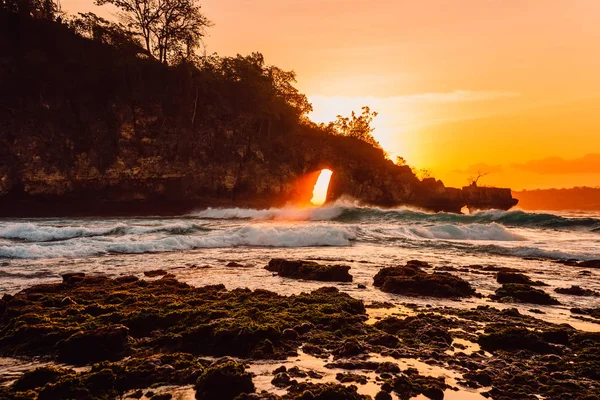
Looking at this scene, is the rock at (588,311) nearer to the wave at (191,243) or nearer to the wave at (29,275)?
the wave at (191,243)

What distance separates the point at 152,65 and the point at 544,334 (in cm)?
4696

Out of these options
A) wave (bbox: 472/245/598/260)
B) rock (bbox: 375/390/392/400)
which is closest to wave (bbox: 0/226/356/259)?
wave (bbox: 472/245/598/260)

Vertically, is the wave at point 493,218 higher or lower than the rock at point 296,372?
higher

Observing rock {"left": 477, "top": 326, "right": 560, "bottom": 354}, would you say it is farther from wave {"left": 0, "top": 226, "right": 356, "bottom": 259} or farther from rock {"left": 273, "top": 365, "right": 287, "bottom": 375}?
wave {"left": 0, "top": 226, "right": 356, "bottom": 259}

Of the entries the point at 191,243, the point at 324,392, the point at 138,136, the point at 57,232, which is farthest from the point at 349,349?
the point at 138,136

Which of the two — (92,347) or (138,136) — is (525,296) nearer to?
(92,347)

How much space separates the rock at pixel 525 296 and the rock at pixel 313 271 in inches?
140

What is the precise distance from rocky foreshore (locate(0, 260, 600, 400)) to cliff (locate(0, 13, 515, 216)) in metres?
32.5

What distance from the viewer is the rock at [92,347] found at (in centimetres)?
469

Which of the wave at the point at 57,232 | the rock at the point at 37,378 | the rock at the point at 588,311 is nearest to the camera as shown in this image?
the rock at the point at 37,378

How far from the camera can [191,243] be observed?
1717 centimetres

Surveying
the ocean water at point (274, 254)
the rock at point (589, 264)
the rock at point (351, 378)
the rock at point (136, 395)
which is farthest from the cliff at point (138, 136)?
the rock at point (351, 378)

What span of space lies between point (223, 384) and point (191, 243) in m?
14.1

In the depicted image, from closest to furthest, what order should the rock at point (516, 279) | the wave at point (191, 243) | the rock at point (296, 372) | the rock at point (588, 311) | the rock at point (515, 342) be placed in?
the rock at point (296, 372) → the rock at point (515, 342) → the rock at point (588, 311) → the rock at point (516, 279) → the wave at point (191, 243)
